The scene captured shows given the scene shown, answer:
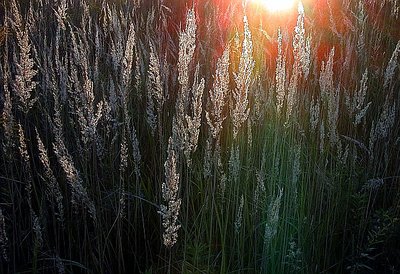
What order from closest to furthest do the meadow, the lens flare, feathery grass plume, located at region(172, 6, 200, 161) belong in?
1. feathery grass plume, located at region(172, 6, 200, 161)
2. the meadow
3. the lens flare

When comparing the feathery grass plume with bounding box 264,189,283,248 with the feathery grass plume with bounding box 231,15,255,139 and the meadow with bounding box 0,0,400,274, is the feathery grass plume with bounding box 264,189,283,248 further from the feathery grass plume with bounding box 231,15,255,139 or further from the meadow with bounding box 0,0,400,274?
the feathery grass plume with bounding box 231,15,255,139

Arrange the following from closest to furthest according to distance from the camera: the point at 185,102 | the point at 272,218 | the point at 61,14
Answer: the point at 272,218 < the point at 185,102 < the point at 61,14

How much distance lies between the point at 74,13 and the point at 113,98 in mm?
1788

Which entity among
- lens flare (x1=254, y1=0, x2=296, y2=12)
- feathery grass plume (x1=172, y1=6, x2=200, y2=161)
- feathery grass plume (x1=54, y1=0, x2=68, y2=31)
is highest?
lens flare (x1=254, y1=0, x2=296, y2=12)

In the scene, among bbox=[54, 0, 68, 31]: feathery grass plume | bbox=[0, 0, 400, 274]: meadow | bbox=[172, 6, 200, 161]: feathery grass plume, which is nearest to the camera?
bbox=[172, 6, 200, 161]: feathery grass plume

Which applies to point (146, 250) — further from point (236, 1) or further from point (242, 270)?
point (236, 1)

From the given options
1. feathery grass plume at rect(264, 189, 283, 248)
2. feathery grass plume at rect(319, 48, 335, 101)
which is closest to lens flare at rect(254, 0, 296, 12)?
feathery grass plume at rect(319, 48, 335, 101)

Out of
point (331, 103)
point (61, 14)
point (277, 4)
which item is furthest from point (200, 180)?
point (277, 4)

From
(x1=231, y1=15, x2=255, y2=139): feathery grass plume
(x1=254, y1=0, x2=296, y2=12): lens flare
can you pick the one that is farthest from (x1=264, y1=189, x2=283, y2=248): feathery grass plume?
(x1=254, y1=0, x2=296, y2=12): lens flare

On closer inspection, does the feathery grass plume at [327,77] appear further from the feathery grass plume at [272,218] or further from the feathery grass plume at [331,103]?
the feathery grass plume at [272,218]

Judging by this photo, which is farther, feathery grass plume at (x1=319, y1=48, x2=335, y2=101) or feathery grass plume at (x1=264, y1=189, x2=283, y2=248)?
feathery grass plume at (x1=319, y1=48, x2=335, y2=101)

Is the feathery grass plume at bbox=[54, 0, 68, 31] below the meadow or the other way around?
the other way around

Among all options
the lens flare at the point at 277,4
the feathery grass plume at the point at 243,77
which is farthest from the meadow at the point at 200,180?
the lens flare at the point at 277,4

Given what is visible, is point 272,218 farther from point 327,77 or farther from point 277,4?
point 277,4
